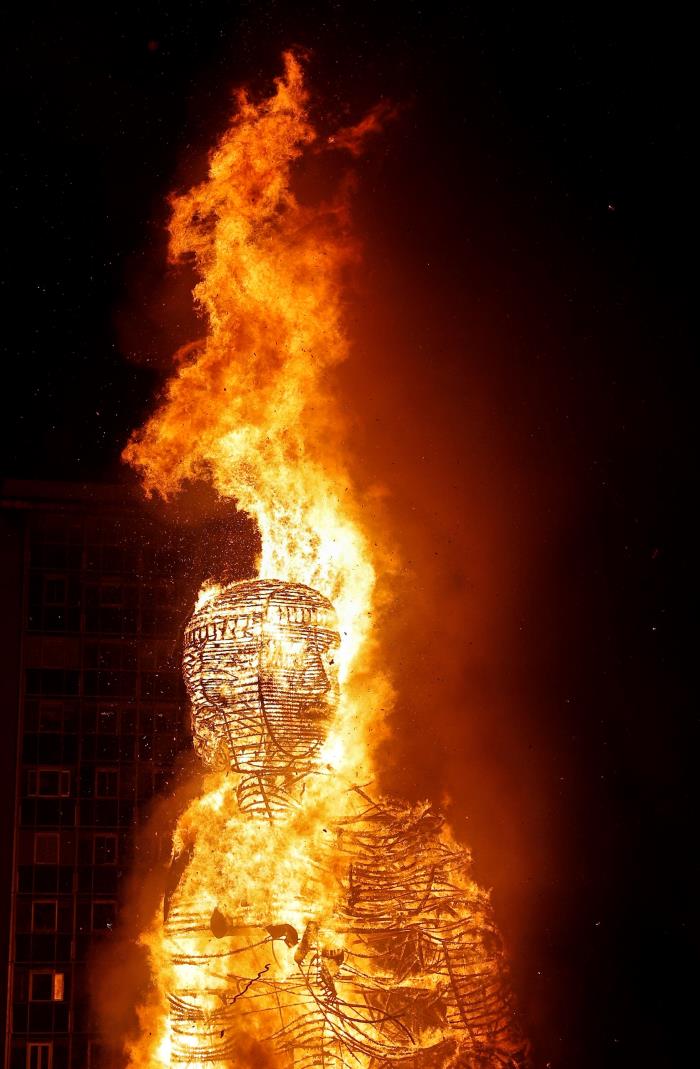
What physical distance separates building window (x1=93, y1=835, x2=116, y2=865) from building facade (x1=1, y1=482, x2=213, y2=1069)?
14 millimetres

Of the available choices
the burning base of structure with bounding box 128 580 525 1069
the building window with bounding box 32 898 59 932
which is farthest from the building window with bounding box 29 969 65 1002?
the burning base of structure with bounding box 128 580 525 1069

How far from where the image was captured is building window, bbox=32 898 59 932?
9594mm

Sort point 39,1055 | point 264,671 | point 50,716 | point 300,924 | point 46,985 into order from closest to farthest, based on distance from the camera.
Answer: point 264,671 < point 300,924 < point 39,1055 < point 46,985 < point 50,716

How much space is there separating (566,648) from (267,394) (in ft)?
9.21

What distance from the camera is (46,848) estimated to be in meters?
9.84

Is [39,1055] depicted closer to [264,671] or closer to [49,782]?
[49,782]

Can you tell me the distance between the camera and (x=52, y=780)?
995cm

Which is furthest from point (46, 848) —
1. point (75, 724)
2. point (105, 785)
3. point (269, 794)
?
point (269, 794)

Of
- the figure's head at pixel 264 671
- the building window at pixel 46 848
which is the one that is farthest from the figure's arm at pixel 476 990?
the building window at pixel 46 848

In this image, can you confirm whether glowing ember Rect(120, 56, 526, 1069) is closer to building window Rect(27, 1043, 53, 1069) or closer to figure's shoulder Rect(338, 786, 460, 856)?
figure's shoulder Rect(338, 786, 460, 856)

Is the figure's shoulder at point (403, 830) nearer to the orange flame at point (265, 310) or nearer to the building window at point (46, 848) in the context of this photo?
the orange flame at point (265, 310)

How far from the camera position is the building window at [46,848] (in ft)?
32.1

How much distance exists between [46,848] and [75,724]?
1069 mm

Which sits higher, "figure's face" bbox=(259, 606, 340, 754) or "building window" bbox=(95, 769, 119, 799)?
"building window" bbox=(95, 769, 119, 799)
